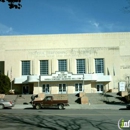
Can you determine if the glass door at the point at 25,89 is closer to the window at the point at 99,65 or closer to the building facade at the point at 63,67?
the building facade at the point at 63,67

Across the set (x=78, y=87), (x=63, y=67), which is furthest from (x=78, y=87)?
(x=63, y=67)

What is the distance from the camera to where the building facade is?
48.8 meters

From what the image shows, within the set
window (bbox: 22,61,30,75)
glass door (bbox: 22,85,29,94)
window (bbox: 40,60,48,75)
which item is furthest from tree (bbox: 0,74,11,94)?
window (bbox: 40,60,48,75)

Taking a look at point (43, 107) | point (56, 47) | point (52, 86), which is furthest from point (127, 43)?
point (43, 107)

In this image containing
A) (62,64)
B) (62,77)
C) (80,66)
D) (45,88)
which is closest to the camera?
(62,77)

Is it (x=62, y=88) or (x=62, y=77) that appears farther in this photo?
(x=62, y=88)

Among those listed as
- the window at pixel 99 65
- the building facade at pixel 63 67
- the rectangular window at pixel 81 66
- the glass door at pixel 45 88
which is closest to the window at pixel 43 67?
the building facade at pixel 63 67

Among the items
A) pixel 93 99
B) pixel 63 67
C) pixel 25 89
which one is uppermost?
pixel 63 67

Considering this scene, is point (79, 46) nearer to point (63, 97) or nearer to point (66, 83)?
point (66, 83)

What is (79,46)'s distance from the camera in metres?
57.0

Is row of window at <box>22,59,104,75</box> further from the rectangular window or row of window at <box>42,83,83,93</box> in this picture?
row of window at <box>42,83,83,93</box>

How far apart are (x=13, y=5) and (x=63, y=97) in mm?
33622

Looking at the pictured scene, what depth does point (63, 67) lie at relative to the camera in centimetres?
5281

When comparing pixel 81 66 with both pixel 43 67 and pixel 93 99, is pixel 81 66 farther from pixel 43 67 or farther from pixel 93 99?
pixel 93 99
